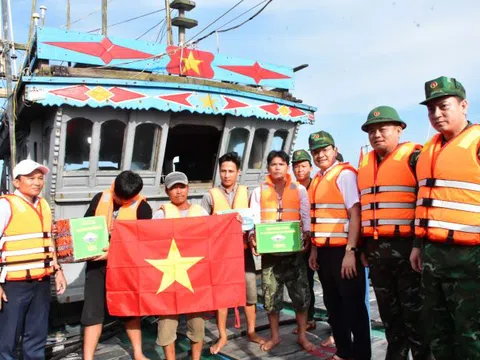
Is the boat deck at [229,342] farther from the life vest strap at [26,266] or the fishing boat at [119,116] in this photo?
the life vest strap at [26,266]

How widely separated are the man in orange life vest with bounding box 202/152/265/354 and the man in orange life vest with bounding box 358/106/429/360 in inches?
64.1

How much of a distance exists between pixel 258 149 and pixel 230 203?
372cm

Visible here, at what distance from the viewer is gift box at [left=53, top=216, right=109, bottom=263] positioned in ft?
13.1

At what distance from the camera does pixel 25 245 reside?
153 inches

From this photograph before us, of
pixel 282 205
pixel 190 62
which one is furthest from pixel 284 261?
pixel 190 62

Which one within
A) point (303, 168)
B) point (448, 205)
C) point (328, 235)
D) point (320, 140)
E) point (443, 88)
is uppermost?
point (443, 88)

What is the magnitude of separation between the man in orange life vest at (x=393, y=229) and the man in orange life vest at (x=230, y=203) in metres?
1.63

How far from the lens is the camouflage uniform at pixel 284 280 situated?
462cm

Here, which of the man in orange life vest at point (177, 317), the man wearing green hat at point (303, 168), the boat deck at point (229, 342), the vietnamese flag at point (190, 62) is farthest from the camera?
the vietnamese flag at point (190, 62)

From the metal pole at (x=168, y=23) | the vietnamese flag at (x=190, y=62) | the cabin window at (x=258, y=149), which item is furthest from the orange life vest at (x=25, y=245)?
the metal pole at (x=168, y=23)

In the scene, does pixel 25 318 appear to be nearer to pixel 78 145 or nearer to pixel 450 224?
pixel 78 145

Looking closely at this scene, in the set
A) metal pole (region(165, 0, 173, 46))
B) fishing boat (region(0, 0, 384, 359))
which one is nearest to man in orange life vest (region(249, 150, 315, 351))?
fishing boat (region(0, 0, 384, 359))

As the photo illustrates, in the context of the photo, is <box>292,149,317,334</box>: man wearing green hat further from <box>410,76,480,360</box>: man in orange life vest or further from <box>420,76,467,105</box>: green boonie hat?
<box>420,76,467,105</box>: green boonie hat

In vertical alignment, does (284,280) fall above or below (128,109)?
below
